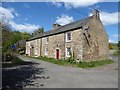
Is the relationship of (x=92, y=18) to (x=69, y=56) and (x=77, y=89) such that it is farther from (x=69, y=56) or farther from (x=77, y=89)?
(x=77, y=89)

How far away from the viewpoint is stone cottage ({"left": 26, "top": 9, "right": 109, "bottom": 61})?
2639 centimetres

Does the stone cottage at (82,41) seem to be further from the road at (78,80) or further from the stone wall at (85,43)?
the road at (78,80)

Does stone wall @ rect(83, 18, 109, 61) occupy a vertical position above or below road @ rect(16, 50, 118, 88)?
above

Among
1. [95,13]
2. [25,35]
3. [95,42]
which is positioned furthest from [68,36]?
[25,35]

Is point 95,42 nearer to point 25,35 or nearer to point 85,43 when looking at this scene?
point 85,43

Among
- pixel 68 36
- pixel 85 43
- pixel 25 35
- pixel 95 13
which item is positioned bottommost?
pixel 85 43

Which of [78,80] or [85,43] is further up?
[85,43]

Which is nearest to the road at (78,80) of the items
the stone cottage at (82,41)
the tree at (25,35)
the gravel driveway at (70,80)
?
the gravel driveway at (70,80)

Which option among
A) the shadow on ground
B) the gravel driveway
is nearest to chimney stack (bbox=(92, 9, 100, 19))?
the gravel driveway

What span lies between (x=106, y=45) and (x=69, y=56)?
8.72 m

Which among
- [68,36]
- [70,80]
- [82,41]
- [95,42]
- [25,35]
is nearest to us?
[70,80]

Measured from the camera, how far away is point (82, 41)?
26031mm

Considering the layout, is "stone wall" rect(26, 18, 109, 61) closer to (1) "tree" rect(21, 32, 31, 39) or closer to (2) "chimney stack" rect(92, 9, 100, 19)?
(2) "chimney stack" rect(92, 9, 100, 19)

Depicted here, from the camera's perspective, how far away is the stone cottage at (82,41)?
1039 inches
